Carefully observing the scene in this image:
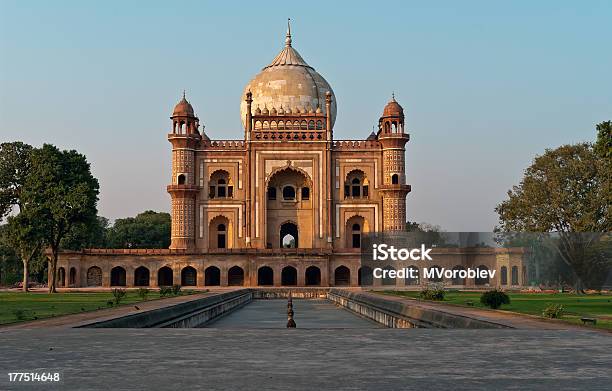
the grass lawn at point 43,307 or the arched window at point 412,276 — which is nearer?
the grass lawn at point 43,307

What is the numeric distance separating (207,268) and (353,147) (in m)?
13.3

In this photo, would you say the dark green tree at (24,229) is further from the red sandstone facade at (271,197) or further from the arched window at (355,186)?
the arched window at (355,186)

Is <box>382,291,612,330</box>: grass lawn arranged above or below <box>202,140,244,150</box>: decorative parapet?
below

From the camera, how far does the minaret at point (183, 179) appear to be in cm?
5206

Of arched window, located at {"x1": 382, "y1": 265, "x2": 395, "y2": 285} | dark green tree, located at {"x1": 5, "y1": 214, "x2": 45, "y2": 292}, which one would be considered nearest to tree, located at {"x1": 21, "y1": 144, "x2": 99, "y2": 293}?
dark green tree, located at {"x1": 5, "y1": 214, "x2": 45, "y2": 292}

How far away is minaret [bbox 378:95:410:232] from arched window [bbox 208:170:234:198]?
10920 millimetres

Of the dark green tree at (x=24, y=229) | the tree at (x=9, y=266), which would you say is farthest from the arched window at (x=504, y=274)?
the tree at (x=9, y=266)

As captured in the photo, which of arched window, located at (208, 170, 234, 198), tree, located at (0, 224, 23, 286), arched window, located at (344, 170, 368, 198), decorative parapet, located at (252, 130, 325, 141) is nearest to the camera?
decorative parapet, located at (252, 130, 325, 141)

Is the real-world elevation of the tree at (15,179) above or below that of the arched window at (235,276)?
above

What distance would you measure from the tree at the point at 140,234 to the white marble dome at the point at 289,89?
1879 centimetres

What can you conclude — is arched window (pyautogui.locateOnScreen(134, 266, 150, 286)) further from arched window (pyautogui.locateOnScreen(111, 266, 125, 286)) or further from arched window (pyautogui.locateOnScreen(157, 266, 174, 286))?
arched window (pyautogui.locateOnScreen(157, 266, 174, 286))

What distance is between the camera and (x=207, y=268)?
49719mm

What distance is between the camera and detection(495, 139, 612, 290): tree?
42531mm

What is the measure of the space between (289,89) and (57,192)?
874 inches
